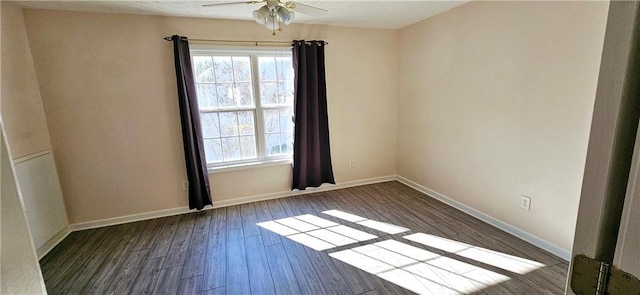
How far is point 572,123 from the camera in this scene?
2.06 meters

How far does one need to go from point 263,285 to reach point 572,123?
2.67m

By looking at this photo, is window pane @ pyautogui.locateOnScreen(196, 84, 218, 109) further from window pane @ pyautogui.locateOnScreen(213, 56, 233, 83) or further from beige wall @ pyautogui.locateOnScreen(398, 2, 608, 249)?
beige wall @ pyautogui.locateOnScreen(398, 2, 608, 249)

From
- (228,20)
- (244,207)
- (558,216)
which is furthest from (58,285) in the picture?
(558,216)

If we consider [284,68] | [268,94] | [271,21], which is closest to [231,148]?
[268,94]

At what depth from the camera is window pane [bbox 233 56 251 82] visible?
332 centimetres

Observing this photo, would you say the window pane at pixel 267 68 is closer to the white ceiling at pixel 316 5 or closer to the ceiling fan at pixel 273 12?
the white ceiling at pixel 316 5

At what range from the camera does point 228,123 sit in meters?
3.42

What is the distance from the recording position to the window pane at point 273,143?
3.64 m

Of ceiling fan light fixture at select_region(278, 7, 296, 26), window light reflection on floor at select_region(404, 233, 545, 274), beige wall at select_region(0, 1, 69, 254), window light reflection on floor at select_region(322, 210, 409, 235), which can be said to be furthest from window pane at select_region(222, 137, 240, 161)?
window light reflection on floor at select_region(404, 233, 545, 274)

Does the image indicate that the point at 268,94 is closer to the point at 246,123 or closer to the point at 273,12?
the point at 246,123

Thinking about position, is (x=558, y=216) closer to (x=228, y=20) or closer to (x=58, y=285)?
(x=228, y=20)

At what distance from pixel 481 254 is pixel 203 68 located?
3469 mm

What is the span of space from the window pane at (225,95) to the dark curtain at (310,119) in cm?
82

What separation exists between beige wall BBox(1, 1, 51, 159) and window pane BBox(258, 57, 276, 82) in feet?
7.23
